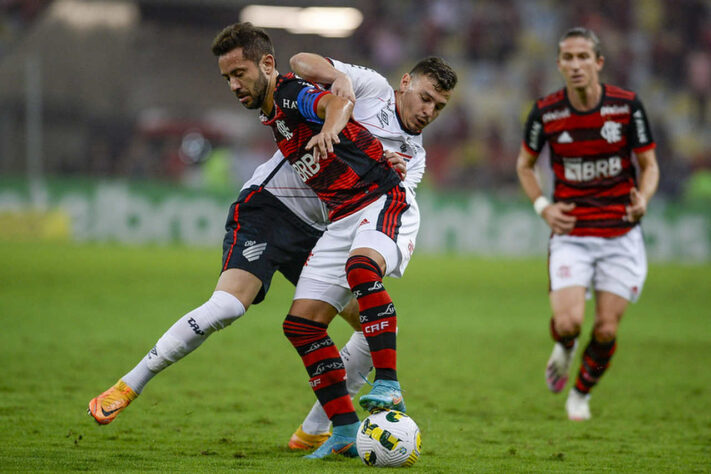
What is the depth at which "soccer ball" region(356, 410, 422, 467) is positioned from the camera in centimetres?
431

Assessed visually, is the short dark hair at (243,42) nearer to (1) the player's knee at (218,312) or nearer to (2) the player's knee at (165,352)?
(1) the player's knee at (218,312)

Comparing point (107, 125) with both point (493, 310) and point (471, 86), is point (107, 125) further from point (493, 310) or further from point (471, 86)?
point (493, 310)

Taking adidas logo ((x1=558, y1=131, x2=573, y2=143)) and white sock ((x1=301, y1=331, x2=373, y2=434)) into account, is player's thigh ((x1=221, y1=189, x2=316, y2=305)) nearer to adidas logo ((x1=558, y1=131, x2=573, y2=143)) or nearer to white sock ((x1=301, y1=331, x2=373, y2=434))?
white sock ((x1=301, y1=331, x2=373, y2=434))

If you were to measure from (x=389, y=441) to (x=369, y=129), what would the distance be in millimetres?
1817

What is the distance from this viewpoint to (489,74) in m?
24.4

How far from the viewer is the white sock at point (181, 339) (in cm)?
460

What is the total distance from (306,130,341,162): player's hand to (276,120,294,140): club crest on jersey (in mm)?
419

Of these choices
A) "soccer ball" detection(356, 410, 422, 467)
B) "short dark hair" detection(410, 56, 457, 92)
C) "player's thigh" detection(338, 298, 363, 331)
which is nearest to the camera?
"soccer ball" detection(356, 410, 422, 467)

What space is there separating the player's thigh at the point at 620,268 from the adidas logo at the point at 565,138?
0.76m

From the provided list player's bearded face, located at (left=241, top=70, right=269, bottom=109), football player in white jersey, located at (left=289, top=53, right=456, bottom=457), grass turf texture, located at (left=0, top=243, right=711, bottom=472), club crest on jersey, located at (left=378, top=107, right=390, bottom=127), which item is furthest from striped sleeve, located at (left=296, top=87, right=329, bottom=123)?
grass turf texture, located at (left=0, top=243, right=711, bottom=472)

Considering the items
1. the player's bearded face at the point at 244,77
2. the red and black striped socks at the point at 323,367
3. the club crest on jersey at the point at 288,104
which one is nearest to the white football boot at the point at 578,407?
the red and black striped socks at the point at 323,367

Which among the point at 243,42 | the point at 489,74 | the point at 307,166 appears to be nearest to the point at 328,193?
the point at 307,166

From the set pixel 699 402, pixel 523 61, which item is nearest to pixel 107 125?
pixel 523 61

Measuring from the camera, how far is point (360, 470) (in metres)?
4.30
